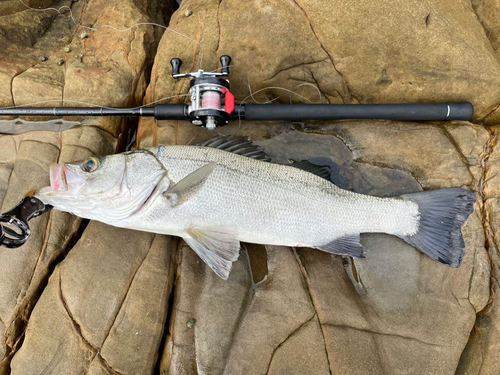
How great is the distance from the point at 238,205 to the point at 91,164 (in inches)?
56.0

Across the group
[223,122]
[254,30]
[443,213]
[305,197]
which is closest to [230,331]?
[305,197]

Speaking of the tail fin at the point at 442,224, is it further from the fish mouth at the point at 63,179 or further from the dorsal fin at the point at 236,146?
the fish mouth at the point at 63,179

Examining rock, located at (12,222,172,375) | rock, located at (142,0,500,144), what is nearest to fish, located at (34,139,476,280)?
rock, located at (12,222,172,375)

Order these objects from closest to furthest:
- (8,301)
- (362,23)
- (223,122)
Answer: (8,301) < (223,122) < (362,23)

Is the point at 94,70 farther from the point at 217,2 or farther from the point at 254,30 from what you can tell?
the point at 254,30

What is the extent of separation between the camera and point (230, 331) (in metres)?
3.05

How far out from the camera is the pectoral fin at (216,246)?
9.62 ft

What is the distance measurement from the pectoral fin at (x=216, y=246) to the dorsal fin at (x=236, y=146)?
0.82 metres

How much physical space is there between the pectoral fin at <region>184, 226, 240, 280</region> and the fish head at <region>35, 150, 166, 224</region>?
2.00 feet

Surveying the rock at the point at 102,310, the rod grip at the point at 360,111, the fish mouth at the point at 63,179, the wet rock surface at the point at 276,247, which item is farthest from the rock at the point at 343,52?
the rock at the point at 102,310

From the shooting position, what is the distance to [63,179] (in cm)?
276

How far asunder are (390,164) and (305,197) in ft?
3.81

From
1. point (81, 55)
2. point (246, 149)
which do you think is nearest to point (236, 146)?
point (246, 149)

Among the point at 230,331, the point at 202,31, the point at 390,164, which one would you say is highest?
the point at 202,31
